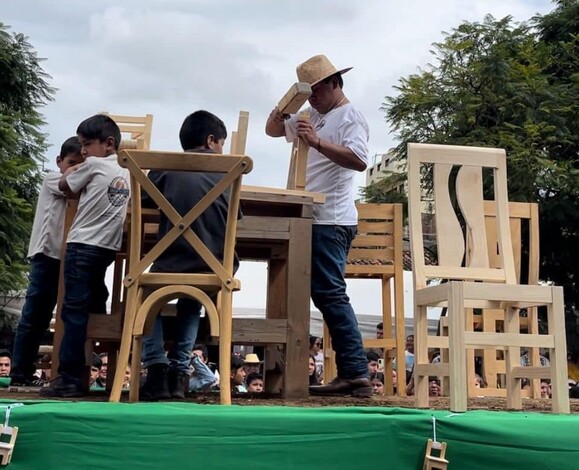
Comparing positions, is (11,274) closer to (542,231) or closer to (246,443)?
(542,231)

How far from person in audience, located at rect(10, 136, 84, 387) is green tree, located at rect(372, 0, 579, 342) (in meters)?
10.5

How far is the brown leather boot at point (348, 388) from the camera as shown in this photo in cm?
383

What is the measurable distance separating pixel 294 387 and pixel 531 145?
11284mm

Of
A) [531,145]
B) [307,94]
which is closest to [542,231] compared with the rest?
[531,145]

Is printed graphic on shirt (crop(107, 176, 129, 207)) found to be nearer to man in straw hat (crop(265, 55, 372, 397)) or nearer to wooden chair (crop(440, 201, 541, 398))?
man in straw hat (crop(265, 55, 372, 397))

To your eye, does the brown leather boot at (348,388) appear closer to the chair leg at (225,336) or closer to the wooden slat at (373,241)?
the chair leg at (225,336)

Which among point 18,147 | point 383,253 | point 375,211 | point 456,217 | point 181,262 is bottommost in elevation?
point 181,262

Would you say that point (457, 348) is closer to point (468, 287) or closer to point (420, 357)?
point (468, 287)

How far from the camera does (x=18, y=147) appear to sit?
14.5 metres

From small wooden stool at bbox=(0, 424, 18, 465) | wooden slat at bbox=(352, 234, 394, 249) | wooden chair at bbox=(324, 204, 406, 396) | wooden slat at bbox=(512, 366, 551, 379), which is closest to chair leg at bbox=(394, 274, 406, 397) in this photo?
wooden chair at bbox=(324, 204, 406, 396)

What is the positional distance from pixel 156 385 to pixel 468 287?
131 cm

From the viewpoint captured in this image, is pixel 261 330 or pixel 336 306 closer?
pixel 261 330

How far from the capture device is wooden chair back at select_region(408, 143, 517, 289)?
347 cm

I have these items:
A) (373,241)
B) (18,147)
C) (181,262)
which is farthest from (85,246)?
(18,147)
